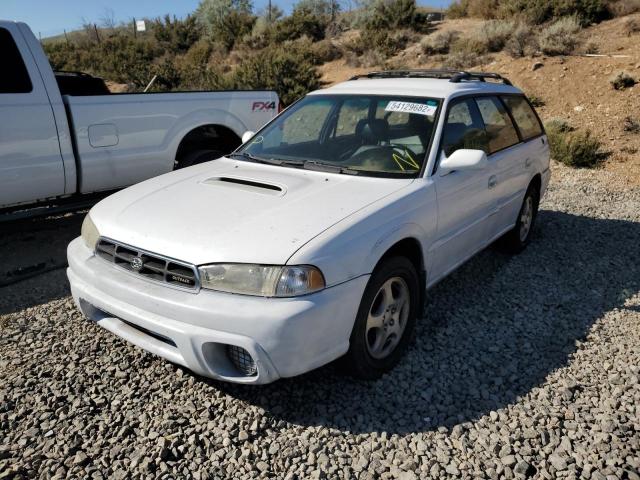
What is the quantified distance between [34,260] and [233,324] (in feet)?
11.4

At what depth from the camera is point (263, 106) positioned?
627cm

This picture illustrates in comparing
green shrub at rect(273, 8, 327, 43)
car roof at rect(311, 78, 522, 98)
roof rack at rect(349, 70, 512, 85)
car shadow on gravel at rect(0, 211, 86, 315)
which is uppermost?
green shrub at rect(273, 8, 327, 43)

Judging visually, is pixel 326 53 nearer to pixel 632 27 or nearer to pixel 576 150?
pixel 632 27

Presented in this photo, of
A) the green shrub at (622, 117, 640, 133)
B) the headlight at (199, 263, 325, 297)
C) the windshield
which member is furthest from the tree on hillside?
the headlight at (199, 263, 325, 297)

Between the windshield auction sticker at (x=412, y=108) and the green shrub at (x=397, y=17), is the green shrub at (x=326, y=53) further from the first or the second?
the windshield auction sticker at (x=412, y=108)

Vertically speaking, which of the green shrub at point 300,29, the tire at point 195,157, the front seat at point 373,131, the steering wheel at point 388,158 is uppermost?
the green shrub at point 300,29

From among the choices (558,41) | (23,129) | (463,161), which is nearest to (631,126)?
(558,41)

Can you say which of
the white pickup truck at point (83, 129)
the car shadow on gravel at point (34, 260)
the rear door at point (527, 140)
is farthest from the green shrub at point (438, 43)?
the car shadow on gravel at point (34, 260)

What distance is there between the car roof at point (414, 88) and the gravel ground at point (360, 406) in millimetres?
1610

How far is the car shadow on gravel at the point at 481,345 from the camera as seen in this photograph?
2877mm

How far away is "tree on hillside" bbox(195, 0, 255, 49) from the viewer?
2630 cm

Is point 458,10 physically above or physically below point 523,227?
above

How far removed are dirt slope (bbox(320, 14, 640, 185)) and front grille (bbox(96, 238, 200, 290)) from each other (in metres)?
7.68

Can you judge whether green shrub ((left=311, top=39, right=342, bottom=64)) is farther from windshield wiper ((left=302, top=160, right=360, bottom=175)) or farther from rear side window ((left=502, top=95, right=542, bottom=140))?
windshield wiper ((left=302, top=160, right=360, bottom=175))
